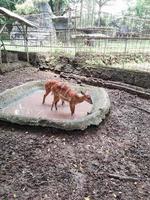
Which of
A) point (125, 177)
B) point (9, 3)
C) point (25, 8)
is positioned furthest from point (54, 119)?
point (9, 3)

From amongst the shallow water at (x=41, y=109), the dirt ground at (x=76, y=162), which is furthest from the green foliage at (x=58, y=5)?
the dirt ground at (x=76, y=162)

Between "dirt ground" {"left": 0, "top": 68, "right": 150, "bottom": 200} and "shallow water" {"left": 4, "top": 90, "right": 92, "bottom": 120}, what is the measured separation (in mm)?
383

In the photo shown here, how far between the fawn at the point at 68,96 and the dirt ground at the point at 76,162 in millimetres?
500

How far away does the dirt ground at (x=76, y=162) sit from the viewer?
11.3ft

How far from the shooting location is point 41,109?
537 cm

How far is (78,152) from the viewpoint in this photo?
4.21 m

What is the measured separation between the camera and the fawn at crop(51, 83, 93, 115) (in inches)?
195

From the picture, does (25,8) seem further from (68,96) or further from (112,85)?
(68,96)

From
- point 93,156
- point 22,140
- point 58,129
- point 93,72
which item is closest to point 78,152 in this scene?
point 93,156

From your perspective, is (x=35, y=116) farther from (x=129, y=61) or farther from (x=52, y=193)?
(x=129, y=61)

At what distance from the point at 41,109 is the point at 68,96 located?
2.06 feet

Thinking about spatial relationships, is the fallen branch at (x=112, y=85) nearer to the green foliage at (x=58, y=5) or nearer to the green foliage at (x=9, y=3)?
the green foliage at (x=9, y=3)

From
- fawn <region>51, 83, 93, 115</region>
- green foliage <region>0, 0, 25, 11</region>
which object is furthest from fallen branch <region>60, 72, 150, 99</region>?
green foliage <region>0, 0, 25, 11</region>

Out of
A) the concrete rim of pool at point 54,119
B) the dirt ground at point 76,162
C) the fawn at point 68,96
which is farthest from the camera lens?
the fawn at point 68,96
